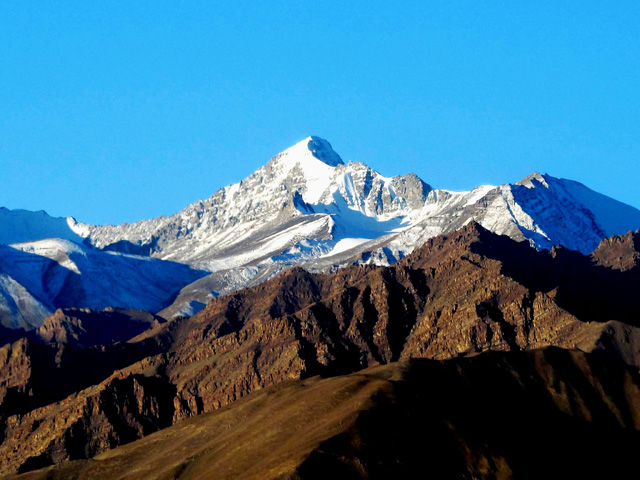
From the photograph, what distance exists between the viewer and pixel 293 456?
196 meters

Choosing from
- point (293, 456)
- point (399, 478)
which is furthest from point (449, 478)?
point (293, 456)

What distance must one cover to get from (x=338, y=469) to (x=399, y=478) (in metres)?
9.19

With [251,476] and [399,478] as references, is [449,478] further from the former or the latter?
[251,476]

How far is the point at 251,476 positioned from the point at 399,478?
2207cm

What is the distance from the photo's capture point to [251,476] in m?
198

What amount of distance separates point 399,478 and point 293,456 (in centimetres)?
1595

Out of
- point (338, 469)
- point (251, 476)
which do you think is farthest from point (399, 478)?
point (251, 476)

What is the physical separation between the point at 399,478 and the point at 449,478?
10.3 meters

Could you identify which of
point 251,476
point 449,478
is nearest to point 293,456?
point 251,476

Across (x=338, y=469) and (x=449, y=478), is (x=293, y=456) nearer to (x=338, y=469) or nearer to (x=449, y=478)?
(x=338, y=469)

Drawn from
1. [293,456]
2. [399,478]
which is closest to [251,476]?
[293,456]

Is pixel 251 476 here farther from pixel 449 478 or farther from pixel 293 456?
pixel 449 478

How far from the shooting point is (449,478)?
199 meters

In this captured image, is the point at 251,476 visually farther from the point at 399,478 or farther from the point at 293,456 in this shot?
the point at 399,478
